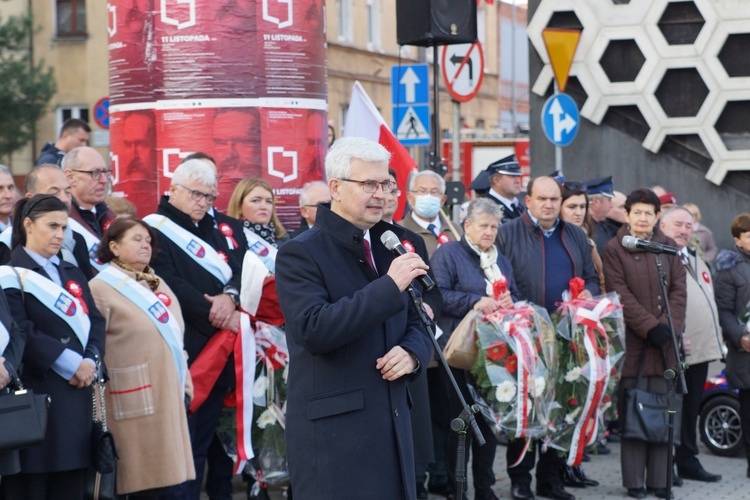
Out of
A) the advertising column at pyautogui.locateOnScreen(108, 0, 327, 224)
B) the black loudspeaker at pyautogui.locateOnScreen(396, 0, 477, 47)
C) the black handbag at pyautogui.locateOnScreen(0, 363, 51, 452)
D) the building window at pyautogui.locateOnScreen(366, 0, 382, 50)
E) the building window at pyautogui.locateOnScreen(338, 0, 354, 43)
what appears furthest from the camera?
the building window at pyautogui.locateOnScreen(366, 0, 382, 50)

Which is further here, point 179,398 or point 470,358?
point 470,358

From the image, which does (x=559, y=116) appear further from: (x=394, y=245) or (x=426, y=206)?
(x=394, y=245)

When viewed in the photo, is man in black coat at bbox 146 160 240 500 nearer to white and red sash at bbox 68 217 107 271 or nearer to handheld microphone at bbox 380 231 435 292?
white and red sash at bbox 68 217 107 271

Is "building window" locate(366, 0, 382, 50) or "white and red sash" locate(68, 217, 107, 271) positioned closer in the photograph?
"white and red sash" locate(68, 217, 107, 271)

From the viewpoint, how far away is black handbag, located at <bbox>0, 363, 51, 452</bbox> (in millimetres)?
6273

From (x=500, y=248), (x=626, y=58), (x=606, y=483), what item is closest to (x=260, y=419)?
(x=500, y=248)

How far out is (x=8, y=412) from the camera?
628cm

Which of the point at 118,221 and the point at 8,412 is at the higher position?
Result: the point at 118,221

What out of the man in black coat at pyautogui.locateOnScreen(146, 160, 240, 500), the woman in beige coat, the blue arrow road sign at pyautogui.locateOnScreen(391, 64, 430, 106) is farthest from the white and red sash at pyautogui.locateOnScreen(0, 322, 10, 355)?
the blue arrow road sign at pyautogui.locateOnScreen(391, 64, 430, 106)

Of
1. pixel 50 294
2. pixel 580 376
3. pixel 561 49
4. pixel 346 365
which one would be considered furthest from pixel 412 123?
pixel 346 365

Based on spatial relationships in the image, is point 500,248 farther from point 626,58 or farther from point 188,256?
point 626,58

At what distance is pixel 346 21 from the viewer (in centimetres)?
4047

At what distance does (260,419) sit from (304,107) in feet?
8.02

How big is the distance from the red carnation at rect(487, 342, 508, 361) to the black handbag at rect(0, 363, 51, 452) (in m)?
3.18
